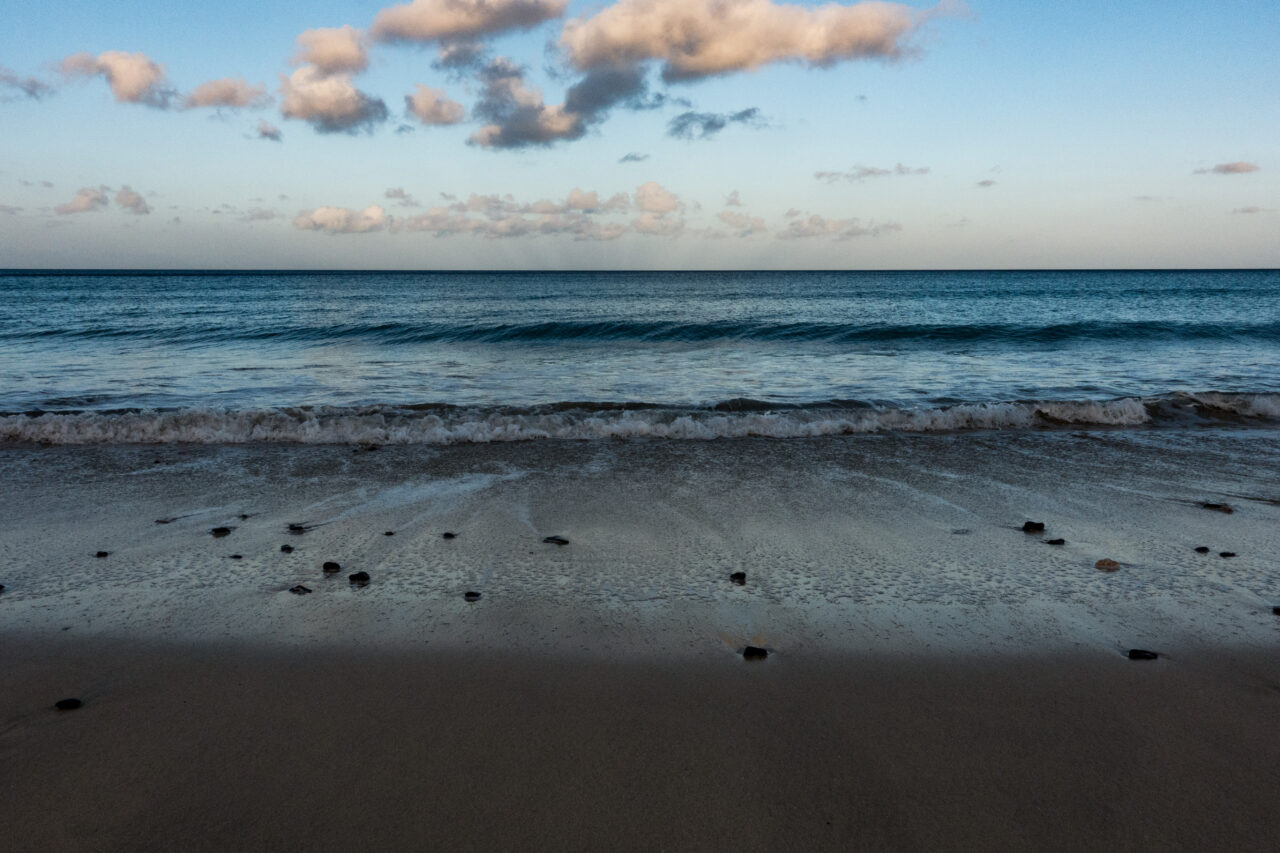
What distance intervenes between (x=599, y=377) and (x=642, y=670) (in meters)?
A: 11.0

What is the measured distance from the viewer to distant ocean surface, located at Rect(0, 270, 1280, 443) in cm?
838

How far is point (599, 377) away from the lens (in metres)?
13.7

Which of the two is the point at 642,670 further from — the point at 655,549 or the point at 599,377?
the point at 599,377

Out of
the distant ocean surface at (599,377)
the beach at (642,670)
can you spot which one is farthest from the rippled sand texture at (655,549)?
the distant ocean surface at (599,377)

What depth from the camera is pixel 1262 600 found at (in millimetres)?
3646

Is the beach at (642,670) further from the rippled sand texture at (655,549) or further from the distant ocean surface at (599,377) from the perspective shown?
the distant ocean surface at (599,377)

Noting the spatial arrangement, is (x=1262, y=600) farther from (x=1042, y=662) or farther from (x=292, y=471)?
(x=292, y=471)

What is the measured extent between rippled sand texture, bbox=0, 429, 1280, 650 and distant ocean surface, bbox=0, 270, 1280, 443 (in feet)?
4.02

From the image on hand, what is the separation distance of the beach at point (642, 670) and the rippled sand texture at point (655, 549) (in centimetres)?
3

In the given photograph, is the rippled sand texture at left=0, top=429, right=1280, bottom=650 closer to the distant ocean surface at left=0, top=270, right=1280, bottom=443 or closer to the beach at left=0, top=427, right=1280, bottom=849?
the beach at left=0, top=427, right=1280, bottom=849

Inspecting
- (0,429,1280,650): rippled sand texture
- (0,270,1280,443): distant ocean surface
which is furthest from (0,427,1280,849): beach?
(0,270,1280,443): distant ocean surface

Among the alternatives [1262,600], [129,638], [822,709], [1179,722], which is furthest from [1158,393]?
[129,638]

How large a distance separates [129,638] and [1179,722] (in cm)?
462

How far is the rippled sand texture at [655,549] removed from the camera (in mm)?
3342
